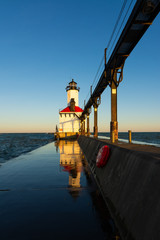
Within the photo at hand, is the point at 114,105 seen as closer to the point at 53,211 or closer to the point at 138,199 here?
the point at 53,211

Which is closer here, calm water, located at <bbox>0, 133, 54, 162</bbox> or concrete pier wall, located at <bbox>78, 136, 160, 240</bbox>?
concrete pier wall, located at <bbox>78, 136, 160, 240</bbox>

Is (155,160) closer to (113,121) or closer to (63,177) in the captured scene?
(63,177)

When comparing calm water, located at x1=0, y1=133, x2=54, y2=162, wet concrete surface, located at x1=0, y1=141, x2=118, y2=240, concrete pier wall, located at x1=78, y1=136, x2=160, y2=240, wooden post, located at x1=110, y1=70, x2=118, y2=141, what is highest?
wooden post, located at x1=110, y1=70, x2=118, y2=141

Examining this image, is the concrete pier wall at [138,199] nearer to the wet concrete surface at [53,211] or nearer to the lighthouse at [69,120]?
the wet concrete surface at [53,211]

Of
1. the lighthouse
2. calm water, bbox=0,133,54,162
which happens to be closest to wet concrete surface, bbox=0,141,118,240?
calm water, bbox=0,133,54,162

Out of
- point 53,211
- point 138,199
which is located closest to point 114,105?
point 53,211

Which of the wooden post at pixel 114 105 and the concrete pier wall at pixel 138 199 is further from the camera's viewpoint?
the wooden post at pixel 114 105

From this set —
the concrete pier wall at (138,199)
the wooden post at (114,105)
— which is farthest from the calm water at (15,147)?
the concrete pier wall at (138,199)

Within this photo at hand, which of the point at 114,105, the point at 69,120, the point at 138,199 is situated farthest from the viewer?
the point at 69,120

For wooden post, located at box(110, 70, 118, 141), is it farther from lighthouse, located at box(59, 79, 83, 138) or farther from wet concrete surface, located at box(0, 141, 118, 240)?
lighthouse, located at box(59, 79, 83, 138)

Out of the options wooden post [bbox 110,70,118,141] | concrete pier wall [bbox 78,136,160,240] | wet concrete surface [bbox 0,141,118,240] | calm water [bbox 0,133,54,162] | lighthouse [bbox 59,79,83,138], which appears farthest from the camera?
lighthouse [bbox 59,79,83,138]

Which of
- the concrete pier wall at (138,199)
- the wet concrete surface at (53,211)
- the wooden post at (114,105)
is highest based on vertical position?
the wooden post at (114,105)

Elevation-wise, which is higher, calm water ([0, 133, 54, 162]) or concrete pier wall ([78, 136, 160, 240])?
concrete pier wall ([78, 136, 160, 240])

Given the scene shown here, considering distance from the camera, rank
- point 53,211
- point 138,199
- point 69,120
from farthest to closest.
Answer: point 69,120 → point 53,211 → point 138,199
